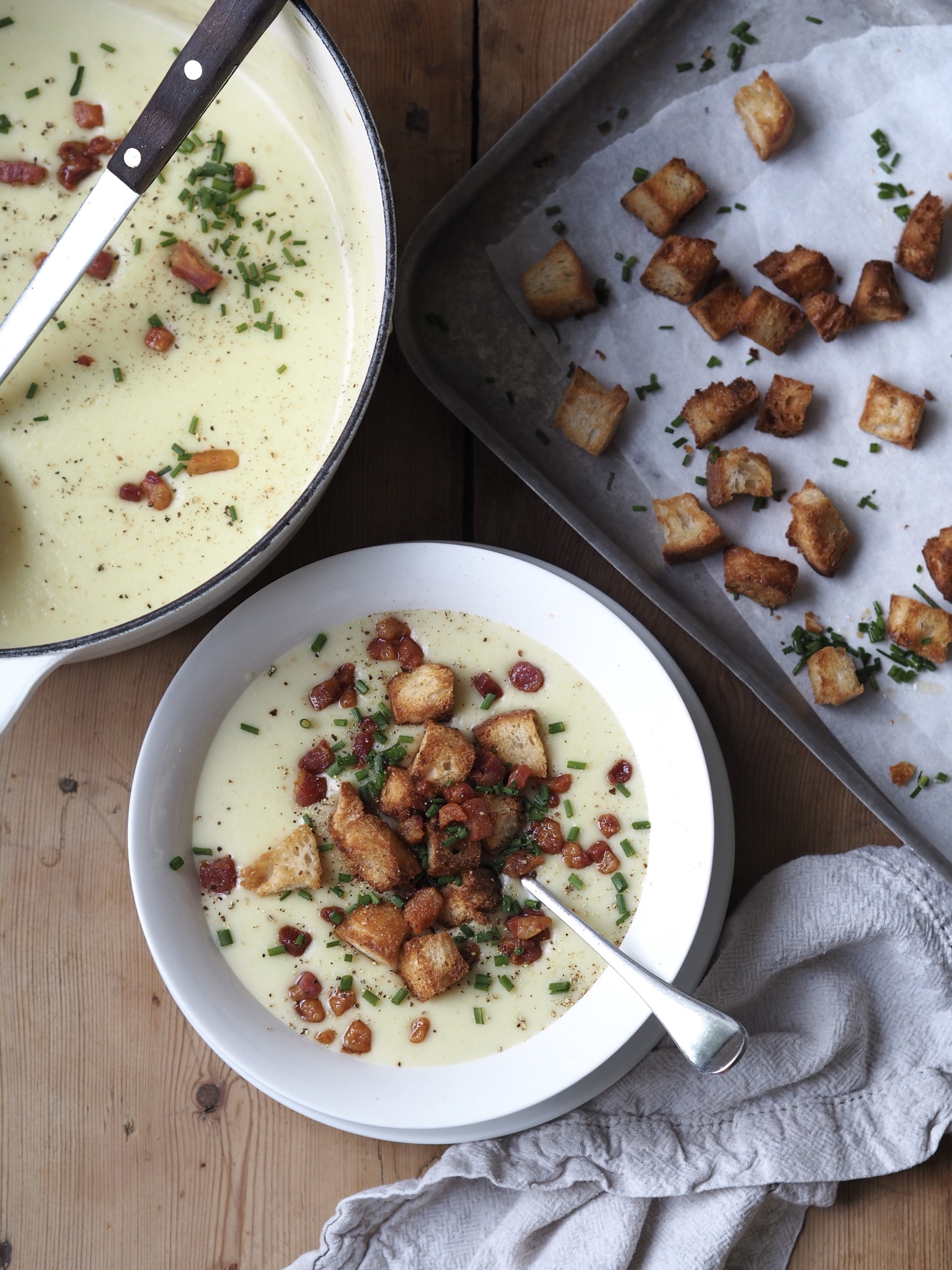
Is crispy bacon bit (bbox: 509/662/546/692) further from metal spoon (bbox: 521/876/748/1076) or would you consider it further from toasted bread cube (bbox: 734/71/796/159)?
toasted bread cube (bbox: 734/71/796/159)

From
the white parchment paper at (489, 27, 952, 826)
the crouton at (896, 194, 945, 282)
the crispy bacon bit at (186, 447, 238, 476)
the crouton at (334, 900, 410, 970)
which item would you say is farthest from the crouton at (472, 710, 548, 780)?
the crouton at (896, 194, 945, 282)

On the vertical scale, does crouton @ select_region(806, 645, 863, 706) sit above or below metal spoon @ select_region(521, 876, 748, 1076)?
above

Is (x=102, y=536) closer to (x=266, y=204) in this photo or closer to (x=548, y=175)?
(x=266, y=204)

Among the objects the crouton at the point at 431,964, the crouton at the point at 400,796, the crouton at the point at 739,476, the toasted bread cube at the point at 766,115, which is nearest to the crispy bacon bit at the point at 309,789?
the crouton at the point at 400,796

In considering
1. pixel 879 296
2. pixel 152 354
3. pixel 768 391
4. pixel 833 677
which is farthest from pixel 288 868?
pixel 879 296

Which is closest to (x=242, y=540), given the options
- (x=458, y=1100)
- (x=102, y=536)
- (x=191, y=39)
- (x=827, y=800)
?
(x=102, y=536)

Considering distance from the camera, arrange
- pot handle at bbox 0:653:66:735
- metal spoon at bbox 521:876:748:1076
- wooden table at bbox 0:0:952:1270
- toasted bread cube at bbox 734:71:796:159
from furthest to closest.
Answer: wooden table at bbox 0:0:952:1270 < toasted bread cube at bbox 734:71:796:159 < metal spoon at bbox 521:876:748:1076 < pot handle at bbox 0:653:66:735
